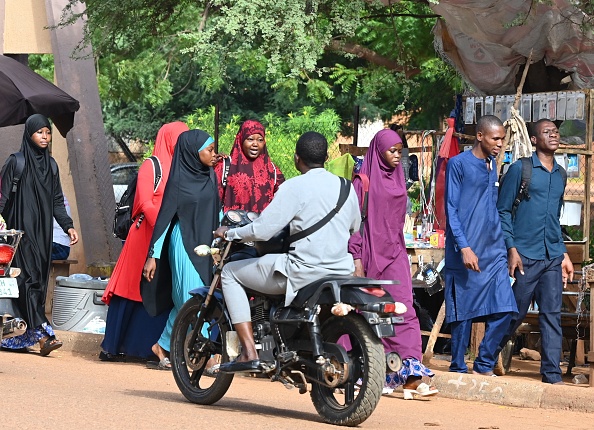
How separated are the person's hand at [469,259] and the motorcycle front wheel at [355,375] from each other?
2.24 metres

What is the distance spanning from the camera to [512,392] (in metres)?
9.20

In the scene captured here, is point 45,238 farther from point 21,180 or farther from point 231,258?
point 231,258

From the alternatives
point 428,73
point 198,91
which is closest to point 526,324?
point 428,73

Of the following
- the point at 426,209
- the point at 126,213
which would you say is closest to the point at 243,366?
the point at 126,213

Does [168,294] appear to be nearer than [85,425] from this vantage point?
No

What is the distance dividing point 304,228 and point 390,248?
190 cm

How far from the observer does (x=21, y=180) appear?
11273mm

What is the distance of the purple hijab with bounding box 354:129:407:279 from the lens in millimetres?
9117

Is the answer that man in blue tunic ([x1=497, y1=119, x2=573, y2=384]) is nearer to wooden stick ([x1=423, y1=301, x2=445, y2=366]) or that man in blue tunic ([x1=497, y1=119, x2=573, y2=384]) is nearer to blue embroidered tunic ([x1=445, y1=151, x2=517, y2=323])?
blue embroidered tunic ([x1=445, y1=151, x2=517, y2=323])

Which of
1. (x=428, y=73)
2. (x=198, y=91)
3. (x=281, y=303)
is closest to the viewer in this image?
(x=281, y=303)

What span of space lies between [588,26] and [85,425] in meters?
6.41

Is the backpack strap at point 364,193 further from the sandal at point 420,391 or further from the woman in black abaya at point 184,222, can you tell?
the woman in black abaya at point 184,222

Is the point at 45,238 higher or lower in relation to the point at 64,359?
higher

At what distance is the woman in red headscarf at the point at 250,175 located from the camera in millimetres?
10148
